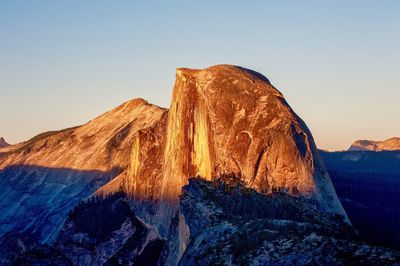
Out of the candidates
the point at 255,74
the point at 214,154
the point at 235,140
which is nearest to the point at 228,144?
the point at 235,140

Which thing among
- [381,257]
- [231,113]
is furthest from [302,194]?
[381,257]

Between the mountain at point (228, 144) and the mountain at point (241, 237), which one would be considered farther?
the mountain at point (228, 144)

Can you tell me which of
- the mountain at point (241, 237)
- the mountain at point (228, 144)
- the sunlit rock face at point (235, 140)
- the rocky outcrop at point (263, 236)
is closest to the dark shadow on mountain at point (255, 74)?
the sunlit rock face at point (235, 140)

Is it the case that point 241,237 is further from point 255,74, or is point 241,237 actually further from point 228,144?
point 255,74

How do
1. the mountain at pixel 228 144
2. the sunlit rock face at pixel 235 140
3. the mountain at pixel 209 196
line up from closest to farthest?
the mountain at pixel 209 196 → the mountain at pixel 228 144 → the sunlit rock face at pixel 235 140

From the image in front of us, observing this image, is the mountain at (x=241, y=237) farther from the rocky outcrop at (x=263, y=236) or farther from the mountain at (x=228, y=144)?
the mountain at (x=228, y=144)

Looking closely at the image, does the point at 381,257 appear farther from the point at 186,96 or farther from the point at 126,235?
the point at 126,235
